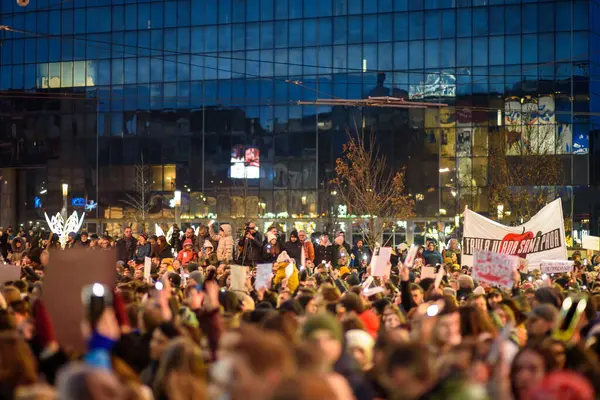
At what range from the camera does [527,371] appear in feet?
23.6

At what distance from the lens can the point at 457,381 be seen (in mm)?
6156

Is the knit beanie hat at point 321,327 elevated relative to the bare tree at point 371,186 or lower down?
lower down

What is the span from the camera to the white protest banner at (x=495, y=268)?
1522 cm

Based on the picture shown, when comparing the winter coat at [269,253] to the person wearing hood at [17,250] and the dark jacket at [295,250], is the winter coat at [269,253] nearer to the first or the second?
the dark jacket at [295,250]

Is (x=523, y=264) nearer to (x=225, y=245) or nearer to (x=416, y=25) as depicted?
(x=225, y=245)

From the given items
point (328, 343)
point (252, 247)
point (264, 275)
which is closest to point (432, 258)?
point (252, 247)

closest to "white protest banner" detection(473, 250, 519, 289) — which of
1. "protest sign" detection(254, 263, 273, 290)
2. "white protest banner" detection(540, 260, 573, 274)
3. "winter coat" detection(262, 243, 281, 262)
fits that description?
"protest sign" detection(254, 263, 273, 290)

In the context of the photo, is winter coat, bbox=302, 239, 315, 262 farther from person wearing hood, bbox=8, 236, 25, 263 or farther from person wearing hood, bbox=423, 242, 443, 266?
person wearing hood, bbox=8, 236, 25, 263

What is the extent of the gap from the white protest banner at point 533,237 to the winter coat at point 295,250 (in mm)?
4626

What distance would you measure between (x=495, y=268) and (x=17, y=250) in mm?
18729

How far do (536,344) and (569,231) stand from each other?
50.1 m

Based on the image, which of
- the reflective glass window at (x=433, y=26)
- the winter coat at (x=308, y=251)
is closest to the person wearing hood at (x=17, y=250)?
the winter coat at (x=308, y=251)

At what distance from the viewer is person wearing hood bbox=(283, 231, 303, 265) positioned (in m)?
26.6

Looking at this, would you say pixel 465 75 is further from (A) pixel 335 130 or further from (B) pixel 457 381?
(B) pixel 457 381
